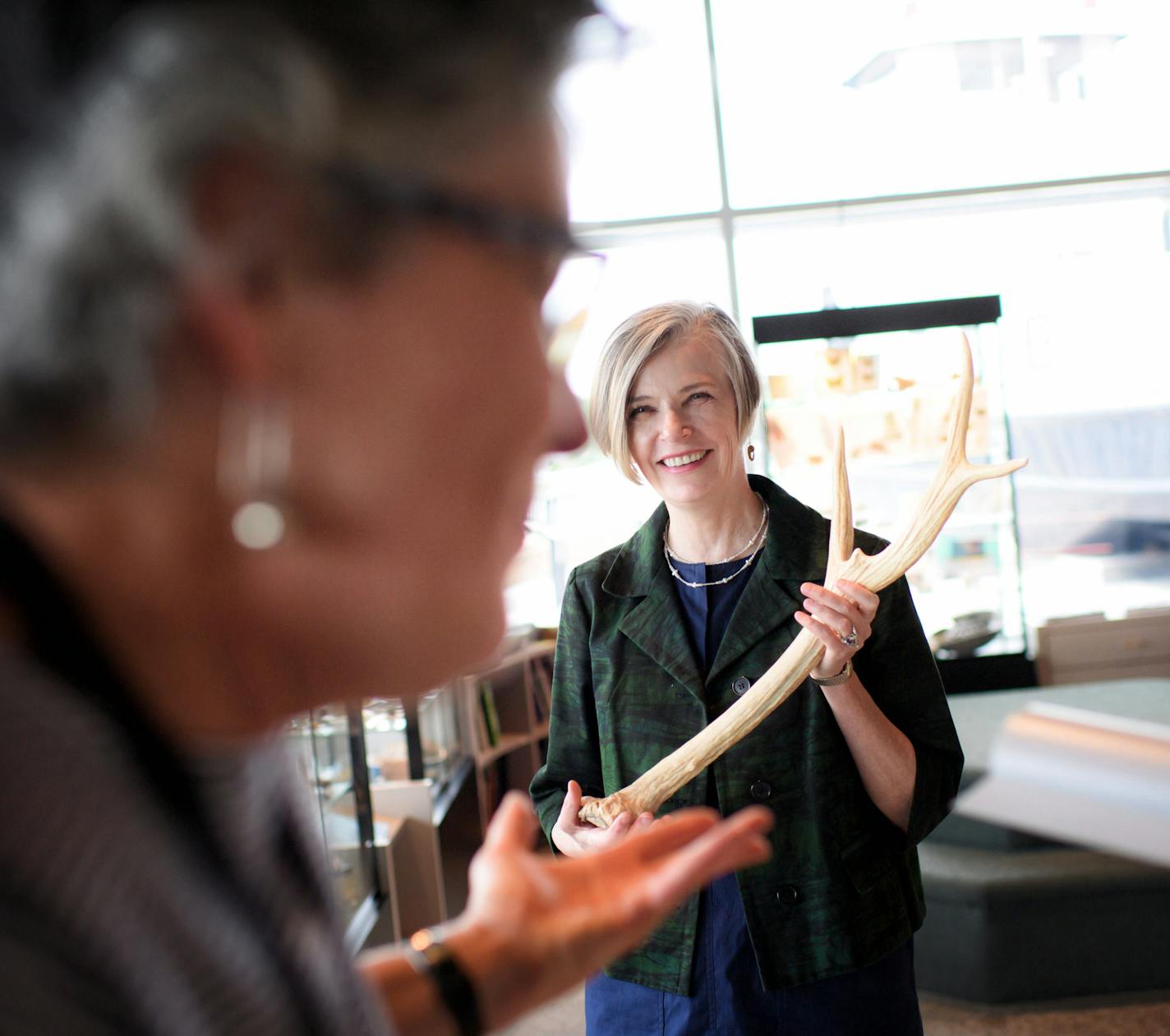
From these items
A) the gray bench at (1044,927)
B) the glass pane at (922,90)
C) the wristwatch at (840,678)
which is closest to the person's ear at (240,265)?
the wristwatch at (840,678)

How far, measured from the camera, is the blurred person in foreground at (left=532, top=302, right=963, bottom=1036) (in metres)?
1.58

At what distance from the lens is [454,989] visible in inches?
30.6

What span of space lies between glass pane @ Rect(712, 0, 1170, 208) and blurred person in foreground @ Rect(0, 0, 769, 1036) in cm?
589

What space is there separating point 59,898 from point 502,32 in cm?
40

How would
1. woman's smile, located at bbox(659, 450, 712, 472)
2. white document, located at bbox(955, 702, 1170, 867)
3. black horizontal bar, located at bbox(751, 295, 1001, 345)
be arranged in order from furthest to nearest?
1. black horizontal bar, located at bbox(751, 295, 1001, 345)
2. woman's smile, located at bbox(659, 450, 712, 472)
3. white document, located at bbox(955, 702, 1170, 867)

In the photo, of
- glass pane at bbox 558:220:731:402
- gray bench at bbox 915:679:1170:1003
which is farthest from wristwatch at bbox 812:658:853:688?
glass pane at bbox 558:220:731:402

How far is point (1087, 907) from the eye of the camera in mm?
3461

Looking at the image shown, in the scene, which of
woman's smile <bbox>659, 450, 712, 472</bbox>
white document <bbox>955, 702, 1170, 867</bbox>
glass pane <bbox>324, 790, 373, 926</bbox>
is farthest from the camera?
glass pane <bbox>324, 790, 373, 926</bbox>

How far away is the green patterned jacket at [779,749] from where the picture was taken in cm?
159

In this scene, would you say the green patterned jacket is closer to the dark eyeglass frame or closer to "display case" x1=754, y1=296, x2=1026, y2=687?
the dark eyeglass frame

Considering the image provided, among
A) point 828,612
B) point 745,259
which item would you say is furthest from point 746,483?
point 745,259

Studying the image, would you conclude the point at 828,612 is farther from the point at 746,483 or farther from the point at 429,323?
the point at 429,323

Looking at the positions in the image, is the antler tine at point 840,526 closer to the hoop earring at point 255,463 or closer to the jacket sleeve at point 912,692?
the jacket sleeve at point 912,692

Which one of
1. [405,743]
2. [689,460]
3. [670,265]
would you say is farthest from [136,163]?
[670,265]
